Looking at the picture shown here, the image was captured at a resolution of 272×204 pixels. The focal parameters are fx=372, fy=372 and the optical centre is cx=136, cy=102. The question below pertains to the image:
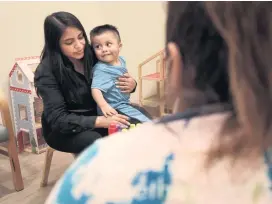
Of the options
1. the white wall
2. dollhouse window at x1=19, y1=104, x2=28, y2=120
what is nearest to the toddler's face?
the white wall

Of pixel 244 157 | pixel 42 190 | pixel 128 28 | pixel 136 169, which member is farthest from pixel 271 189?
pixel 128 28

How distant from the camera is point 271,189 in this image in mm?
443

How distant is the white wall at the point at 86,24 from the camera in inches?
99.3

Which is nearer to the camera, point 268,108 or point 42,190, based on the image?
point 268,108

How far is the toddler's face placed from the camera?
1.64 m

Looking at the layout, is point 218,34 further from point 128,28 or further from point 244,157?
point 128,28

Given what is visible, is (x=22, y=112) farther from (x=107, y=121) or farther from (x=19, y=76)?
(x=107, y=121)

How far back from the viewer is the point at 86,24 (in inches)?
117

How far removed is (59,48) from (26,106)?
3.23ft

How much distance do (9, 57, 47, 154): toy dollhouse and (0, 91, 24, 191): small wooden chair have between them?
1.42ft

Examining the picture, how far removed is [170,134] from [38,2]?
95.5 inches

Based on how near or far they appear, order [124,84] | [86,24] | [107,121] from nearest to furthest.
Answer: [107,121] < [124,84] < [86,24]

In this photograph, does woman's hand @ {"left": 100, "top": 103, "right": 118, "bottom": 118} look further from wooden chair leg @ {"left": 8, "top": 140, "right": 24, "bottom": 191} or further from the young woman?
wooden chair leg @ {"left": 8, "top": 140, "right": 24, "bottom": 191}

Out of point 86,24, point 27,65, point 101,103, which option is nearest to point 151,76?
point 86,24
